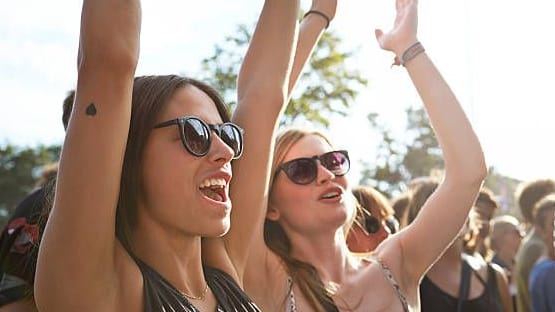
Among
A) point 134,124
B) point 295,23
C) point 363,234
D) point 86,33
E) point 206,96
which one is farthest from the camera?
point 363,234

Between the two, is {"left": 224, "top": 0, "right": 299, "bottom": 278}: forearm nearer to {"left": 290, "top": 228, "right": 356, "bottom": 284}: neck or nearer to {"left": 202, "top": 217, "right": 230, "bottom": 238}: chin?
{"left": 202, "top": 217, "right": 230, "bottom": 238}: chin

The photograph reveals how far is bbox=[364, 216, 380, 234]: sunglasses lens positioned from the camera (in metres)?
4.00

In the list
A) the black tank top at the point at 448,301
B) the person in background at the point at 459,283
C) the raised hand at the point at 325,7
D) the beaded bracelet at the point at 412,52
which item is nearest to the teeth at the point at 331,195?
the beaded bracelet at the point at 412,52

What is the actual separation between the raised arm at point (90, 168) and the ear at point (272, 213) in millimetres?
1503

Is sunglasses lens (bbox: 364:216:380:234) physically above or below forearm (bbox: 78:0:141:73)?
below

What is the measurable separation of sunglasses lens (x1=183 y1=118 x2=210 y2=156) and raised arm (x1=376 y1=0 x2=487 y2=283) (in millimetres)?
1276

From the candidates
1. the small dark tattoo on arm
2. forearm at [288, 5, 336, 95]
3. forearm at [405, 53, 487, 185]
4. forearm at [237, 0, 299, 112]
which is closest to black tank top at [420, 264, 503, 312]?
forearm at [405, 53, 487, 185]

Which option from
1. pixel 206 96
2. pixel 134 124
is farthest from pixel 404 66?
pixel 134 124

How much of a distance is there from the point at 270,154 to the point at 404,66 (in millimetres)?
924

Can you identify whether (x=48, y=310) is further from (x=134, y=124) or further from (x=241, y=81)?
(x=241, y=81)

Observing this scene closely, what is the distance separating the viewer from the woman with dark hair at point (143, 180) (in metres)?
1.35

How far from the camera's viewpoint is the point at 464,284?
389 cm

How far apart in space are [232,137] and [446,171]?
121cm

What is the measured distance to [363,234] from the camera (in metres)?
3.98
